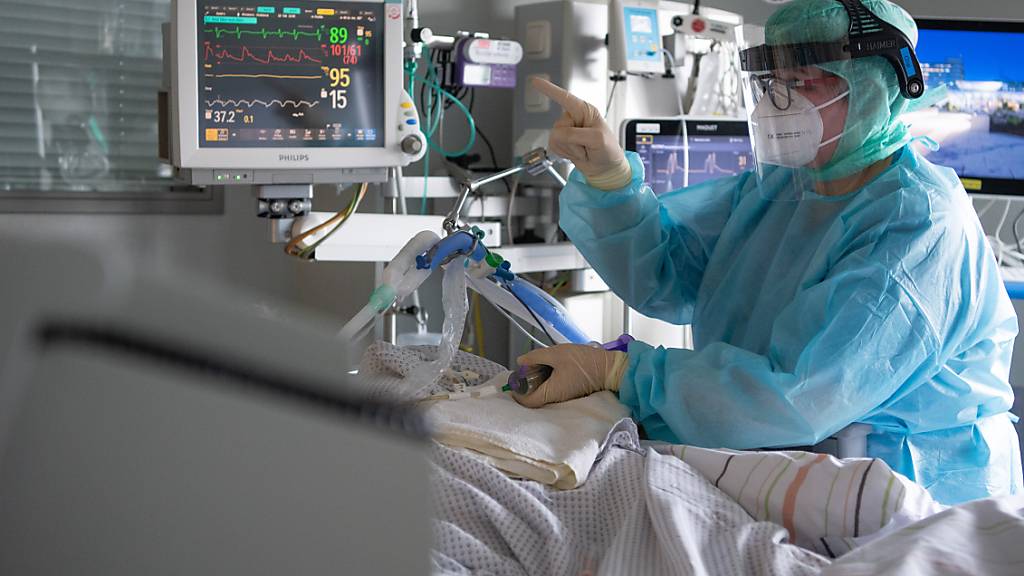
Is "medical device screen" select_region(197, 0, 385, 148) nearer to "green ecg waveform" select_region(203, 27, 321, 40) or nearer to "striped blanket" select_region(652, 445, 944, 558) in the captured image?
"green ecg waveform" select_region(203, 27, 321, 40)

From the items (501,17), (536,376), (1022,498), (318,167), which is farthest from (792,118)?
(501,17)

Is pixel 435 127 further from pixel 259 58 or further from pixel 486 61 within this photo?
pixel 259 58

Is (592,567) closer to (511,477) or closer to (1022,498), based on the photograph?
(511,477)

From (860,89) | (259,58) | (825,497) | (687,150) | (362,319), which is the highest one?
(259,58)

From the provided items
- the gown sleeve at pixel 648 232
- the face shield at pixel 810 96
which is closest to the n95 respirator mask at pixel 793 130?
the face shield at pixel 810 96

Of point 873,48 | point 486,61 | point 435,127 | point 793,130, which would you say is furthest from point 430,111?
point 873,48

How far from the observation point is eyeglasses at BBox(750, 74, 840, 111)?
1.72 meters

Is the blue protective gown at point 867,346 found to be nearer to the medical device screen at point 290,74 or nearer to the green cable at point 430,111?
the medical device screen at point 290,74

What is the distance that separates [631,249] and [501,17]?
6.90 feet

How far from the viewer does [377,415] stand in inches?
15.9

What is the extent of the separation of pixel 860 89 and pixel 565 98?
19.7 inches

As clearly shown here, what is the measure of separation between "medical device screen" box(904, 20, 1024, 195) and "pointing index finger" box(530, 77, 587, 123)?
142 centimetres

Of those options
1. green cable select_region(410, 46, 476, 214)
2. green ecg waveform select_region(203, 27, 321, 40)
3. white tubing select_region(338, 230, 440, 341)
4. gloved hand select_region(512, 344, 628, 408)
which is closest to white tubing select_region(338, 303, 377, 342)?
white tubing select_region(338, 230, 440, 341)

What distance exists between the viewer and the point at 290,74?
266cm
